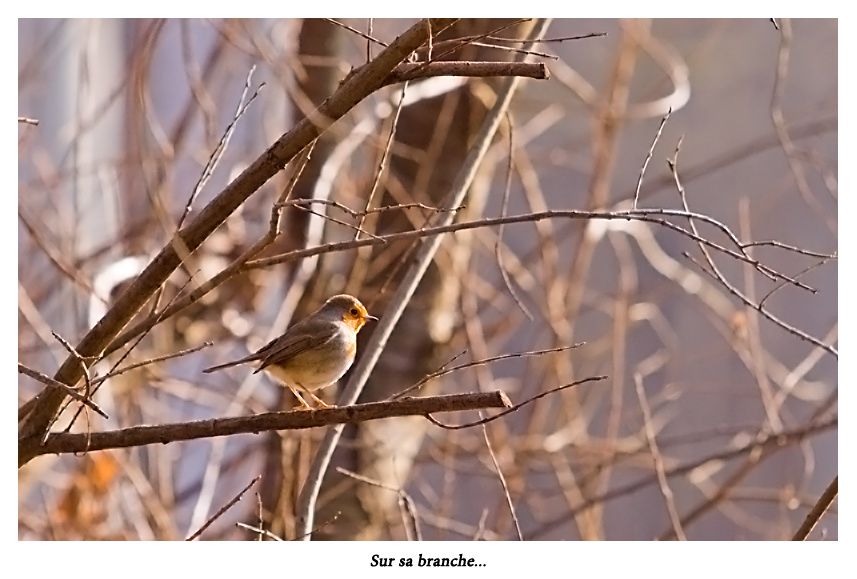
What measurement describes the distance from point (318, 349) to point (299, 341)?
0.20 feet

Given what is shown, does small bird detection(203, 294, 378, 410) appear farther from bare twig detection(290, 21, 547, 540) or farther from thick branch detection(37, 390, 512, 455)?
thick branch detection(37, 390, 512, 455)

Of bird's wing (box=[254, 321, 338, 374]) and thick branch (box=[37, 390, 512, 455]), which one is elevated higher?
bird's wing (box=[254, 321, 338, 374])

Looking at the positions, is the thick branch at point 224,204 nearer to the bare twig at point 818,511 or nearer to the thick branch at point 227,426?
the thick branch at point 227,426

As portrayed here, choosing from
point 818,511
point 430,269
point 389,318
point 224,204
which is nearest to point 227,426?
point 224,204

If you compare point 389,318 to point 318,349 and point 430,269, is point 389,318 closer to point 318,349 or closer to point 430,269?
point 318,349

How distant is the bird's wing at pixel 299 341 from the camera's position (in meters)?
2.74

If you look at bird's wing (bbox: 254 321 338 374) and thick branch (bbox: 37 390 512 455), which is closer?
thick branch (bbox: 37 390 512 455)

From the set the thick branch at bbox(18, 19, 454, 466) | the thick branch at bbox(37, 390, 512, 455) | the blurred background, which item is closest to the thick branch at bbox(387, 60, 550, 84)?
the thick branch at bbox(18, 19, 454, 466)

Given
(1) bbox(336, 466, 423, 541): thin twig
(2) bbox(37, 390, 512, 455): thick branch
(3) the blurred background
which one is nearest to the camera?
(2) bbox(37, 390, 512, 455): thick branch

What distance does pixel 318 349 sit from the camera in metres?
2.73

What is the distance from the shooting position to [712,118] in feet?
14.8

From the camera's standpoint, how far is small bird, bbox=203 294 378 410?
2.72 meters

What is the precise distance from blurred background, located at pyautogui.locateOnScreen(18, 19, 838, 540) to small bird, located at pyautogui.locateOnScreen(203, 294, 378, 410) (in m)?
0.66

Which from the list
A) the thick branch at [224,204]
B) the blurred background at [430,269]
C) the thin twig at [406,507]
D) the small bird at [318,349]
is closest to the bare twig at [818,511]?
the thin twig at [406,507]
